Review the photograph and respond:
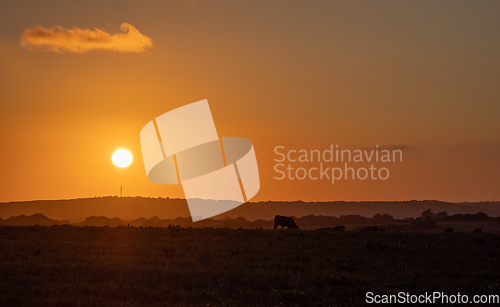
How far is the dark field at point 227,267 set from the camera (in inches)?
541

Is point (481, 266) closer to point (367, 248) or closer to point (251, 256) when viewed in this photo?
point (367, 248)

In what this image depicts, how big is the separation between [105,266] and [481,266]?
15645 mm

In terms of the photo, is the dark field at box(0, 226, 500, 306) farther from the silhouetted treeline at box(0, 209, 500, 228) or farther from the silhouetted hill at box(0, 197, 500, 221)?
the silhouetted hill at box(0, 197, 500, 221)

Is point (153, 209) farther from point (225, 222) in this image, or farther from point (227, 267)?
point (227, 267)

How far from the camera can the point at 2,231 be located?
26.5 metres

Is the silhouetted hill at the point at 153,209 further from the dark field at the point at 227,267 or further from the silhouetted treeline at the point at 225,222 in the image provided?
the dark field at the point at 227,267

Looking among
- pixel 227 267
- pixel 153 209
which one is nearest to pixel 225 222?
pixel 153 209

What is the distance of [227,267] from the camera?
17969 millimetres

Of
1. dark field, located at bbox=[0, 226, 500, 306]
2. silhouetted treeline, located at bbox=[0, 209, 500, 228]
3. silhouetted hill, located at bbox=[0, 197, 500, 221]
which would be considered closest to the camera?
dark field, located at bbox=[0, 226, 500, 306]

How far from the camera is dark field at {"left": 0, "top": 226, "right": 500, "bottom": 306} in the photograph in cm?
1373

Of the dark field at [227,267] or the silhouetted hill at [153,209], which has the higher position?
the silhouetted hill at [153,209]

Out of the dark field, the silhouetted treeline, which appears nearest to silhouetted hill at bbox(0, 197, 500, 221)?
the silhouetted treeline

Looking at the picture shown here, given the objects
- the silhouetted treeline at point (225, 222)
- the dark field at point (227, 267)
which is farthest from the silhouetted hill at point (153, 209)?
the dark field at point (227, 267)

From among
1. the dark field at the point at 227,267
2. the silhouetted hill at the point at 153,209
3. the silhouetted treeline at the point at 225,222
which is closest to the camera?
the dark field at the point at 227,267
